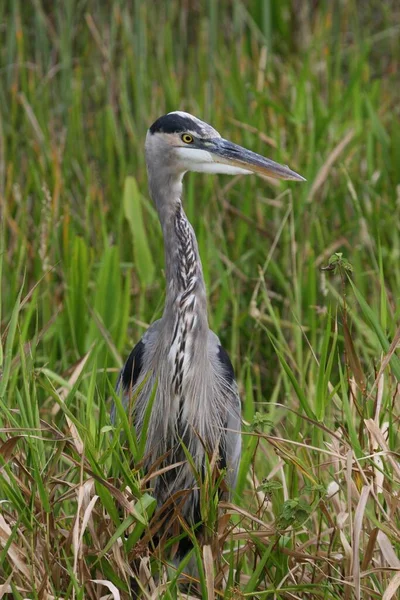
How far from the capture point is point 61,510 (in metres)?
2.31

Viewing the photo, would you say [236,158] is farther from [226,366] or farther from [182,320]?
[226,366]

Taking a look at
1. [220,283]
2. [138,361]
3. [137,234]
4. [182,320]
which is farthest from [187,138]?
[220,283]

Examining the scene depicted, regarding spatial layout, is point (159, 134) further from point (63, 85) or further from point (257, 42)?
point (257, 42)

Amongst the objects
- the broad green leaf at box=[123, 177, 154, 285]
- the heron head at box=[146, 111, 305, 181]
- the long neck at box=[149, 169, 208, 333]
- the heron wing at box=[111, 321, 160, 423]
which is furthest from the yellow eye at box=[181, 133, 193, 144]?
the broad green leaf at box=[123, 177, 154, 285]

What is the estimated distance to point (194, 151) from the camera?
250cm

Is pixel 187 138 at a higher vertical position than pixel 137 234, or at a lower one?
higher

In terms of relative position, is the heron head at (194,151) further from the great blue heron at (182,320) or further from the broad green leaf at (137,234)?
the broad green leaf at (137,234)

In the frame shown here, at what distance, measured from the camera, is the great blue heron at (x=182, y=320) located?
8.02 feet

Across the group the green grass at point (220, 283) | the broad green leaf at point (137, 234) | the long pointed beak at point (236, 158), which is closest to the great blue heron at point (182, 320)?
the long pointed beak at point (236, 158)

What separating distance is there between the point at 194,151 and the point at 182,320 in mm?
416

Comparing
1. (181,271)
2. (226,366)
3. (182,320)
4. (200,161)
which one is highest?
(200,161)

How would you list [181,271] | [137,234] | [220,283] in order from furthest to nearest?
[220,283] → [137,234] → [181,271]

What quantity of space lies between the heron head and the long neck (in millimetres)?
112

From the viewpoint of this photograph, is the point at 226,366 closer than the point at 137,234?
Yes
